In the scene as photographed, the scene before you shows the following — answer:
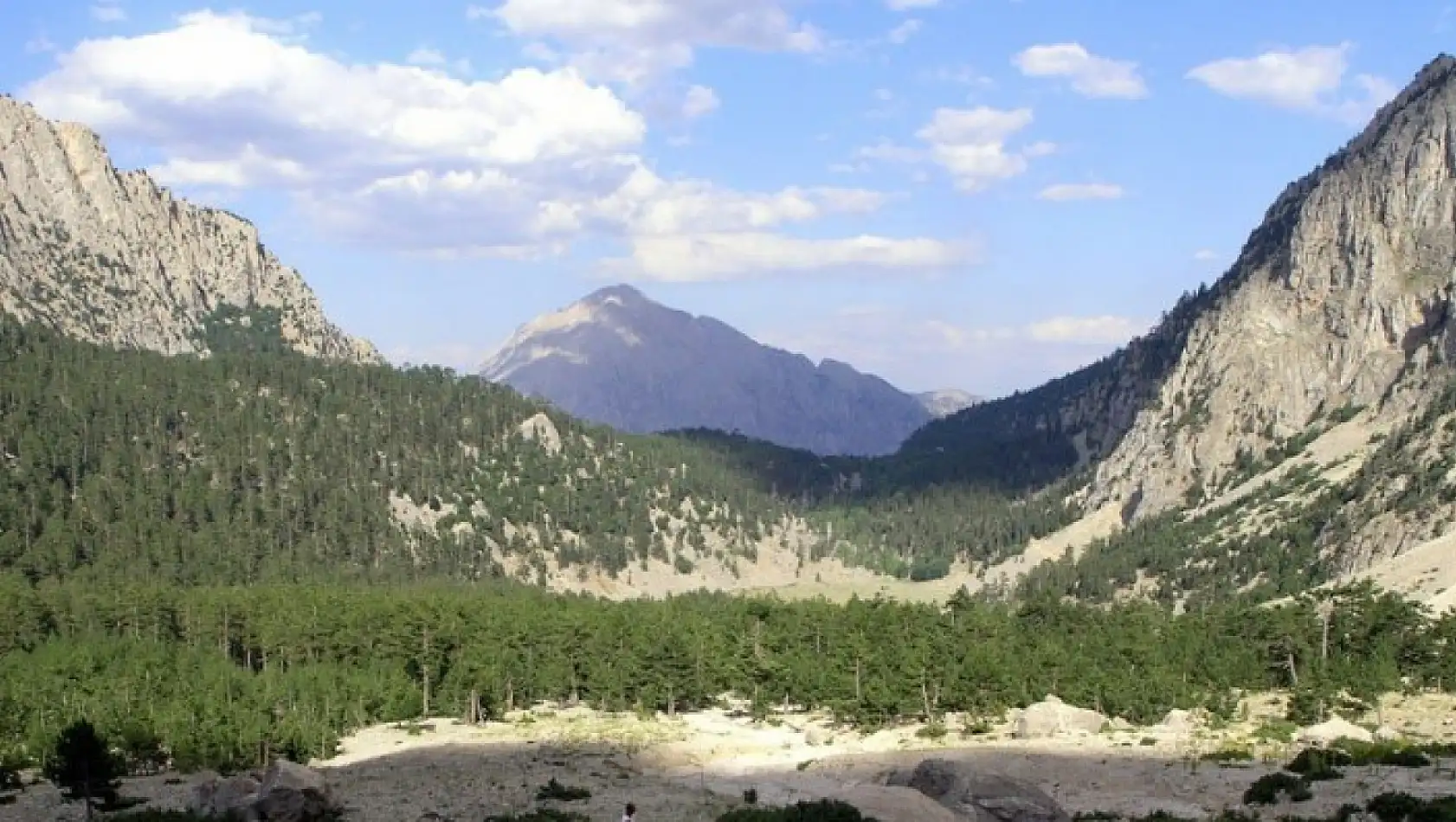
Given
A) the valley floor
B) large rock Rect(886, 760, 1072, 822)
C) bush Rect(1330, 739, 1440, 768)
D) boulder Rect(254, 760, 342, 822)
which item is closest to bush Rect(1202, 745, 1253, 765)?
the valley floor

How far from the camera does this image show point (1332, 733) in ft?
271

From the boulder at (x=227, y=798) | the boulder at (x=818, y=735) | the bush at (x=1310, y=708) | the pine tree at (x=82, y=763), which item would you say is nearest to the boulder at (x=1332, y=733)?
the bush at (x=1310, y=708)

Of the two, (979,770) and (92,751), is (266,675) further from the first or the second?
(979,770)

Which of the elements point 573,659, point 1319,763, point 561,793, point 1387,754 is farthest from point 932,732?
point 573,659

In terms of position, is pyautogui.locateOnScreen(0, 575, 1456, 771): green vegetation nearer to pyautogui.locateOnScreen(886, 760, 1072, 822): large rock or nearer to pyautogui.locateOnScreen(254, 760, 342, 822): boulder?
pyautogui.locateOnScreen(254, 760, 342, 822): boulder

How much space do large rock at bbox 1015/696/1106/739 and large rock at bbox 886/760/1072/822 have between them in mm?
45034

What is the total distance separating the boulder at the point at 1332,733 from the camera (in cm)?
7975

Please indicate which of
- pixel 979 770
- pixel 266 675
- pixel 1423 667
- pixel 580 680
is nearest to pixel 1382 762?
pixel 979 770

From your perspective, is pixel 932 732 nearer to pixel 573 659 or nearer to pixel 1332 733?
pixel 1332 733

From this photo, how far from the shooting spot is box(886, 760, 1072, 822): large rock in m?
49.2

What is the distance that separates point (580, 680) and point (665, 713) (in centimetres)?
1093

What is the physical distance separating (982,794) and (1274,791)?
701 inches

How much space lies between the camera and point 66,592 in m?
149

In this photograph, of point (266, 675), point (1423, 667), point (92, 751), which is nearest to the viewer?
point (92, 751)
